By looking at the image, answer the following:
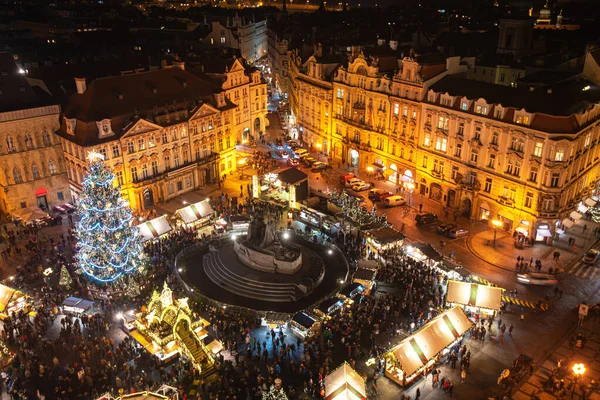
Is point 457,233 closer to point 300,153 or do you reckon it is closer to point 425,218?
point 425,218

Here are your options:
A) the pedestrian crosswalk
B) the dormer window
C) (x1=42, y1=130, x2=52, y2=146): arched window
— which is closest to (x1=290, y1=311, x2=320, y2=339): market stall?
the pedestrian crosswalk

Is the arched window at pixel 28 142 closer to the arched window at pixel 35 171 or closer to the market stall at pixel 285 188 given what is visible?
the arched window at pixel 35 171

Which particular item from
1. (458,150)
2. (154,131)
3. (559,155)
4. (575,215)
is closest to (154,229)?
(154,131)

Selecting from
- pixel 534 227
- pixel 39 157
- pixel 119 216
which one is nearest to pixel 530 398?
pixel 534 227

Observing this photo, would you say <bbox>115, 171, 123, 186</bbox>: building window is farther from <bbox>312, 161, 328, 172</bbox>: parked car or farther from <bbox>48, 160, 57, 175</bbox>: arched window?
<bbox>312, 161, 328, 172</bbox>: parked car

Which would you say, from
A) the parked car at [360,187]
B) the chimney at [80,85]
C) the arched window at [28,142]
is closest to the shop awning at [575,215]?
the parked car at [360,187]

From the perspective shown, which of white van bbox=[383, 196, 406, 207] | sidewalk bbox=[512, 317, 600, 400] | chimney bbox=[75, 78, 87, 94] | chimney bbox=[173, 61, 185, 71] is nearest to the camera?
sidewalk bbox=[512, 317, 600, 400]
